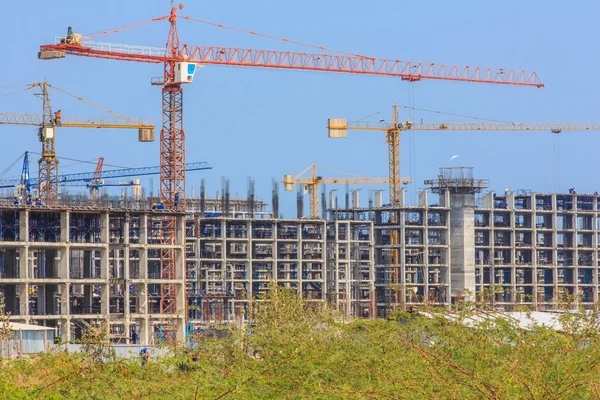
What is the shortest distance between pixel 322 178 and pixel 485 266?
2150 inches

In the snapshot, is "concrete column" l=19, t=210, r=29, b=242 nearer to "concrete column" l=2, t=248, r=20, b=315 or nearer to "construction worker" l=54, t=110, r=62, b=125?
"concrete column" l=2, t=248, r=20, b=315

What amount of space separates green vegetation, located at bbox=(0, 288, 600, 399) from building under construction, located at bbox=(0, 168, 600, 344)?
44465 millimetres

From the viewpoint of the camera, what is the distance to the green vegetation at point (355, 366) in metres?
29.4

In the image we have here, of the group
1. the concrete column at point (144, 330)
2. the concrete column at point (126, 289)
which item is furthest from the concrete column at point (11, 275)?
the concrete column at point (144, 330)

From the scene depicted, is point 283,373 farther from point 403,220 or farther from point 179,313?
point 403,220

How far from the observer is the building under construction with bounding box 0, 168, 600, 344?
91562 millimetres

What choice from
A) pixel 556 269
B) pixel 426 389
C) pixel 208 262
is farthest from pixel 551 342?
pixel 556 269

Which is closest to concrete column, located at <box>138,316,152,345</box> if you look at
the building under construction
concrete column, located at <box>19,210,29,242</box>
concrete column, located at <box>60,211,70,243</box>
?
the building under construction

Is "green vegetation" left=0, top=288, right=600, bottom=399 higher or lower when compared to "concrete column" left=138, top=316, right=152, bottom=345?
higher

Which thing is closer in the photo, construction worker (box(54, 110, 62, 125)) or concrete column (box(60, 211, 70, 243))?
concrete column (box(60, 211, 70, 243))

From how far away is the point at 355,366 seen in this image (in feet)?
119

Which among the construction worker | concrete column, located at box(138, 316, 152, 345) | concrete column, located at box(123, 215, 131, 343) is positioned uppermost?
the construction worker

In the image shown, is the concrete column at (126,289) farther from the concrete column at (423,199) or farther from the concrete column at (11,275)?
the concrete column at (423,199)

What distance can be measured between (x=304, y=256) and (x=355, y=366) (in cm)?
9142
